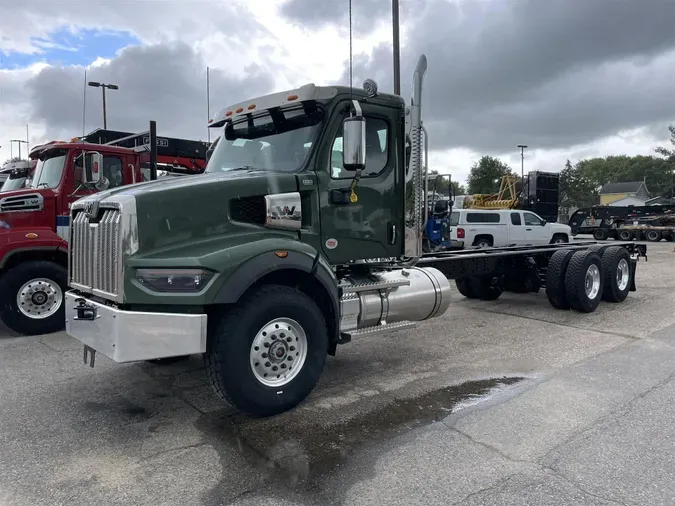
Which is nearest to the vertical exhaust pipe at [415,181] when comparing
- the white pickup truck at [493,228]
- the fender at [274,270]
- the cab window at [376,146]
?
the cab window at [376,146]

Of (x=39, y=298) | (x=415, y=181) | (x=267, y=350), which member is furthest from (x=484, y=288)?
(x=39, y=298)

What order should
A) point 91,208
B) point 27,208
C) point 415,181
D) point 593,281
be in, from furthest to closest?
point 593,281
point 27,208
point 415,181
point 91,208

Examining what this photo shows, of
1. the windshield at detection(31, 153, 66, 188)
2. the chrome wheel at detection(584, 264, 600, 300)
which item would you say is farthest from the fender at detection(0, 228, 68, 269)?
the chrome wheel at detection(584, 264, 600, 300)

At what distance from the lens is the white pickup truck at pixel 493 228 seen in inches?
790

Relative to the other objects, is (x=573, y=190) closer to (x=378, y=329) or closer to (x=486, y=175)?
(x=486, y=175)

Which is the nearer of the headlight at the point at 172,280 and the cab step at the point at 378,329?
the headlight at the point at 172,280

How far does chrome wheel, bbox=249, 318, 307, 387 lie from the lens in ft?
13.7

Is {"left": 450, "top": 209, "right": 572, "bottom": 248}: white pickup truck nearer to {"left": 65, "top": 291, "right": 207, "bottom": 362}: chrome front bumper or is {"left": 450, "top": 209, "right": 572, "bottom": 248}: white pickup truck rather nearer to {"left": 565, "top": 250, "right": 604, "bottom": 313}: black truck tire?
{"left": 565, "top": 250, "right": 604, "bottom": 313}: black truck tire

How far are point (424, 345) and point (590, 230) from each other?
32540 millimetres

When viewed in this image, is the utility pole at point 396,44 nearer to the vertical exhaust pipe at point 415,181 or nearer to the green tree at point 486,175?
the vertical exhaust pipe at point 415,181

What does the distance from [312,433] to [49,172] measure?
652 cm

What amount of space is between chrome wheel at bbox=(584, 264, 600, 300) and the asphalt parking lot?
2.50 metres

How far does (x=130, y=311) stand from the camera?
3.74 meters

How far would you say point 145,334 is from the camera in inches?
146
